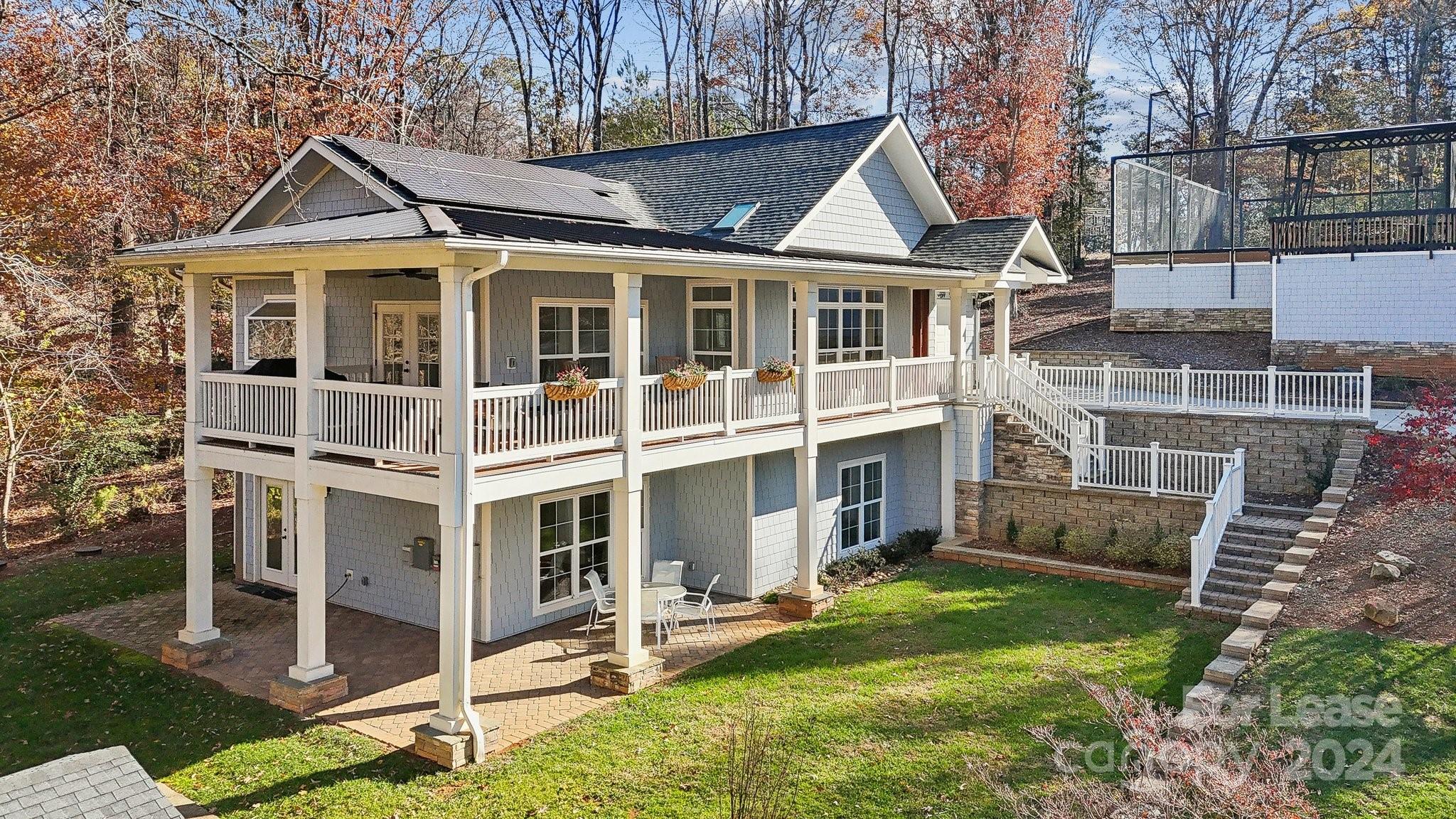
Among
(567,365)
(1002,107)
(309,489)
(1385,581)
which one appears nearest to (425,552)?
(309,489)

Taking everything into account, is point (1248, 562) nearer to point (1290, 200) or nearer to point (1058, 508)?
point (1058, 508)

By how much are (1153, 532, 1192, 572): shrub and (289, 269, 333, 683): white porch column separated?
12112 mm

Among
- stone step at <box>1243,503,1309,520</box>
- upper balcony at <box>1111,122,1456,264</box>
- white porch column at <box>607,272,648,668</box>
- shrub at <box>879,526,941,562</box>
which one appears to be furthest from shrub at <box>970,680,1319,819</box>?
upper balcony at <box>1111,122,1456,264</box>

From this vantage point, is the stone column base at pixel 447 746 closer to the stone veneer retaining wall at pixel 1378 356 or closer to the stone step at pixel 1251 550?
the stone step at pixel 1251 550

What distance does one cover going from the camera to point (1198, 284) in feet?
89.4

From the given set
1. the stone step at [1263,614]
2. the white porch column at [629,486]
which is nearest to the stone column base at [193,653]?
the white porch column at [629,486]

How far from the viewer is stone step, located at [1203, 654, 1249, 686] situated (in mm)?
10266

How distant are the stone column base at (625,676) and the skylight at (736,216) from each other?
7649mm

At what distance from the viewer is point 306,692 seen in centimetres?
1067

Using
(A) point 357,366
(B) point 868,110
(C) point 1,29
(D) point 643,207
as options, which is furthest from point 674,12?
(A) point 357,366

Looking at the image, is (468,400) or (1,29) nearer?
(468,400)

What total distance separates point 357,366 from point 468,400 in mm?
5260

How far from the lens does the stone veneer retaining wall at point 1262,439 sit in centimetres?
1667

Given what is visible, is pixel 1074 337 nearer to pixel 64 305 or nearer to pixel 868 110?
pixel 868 110
